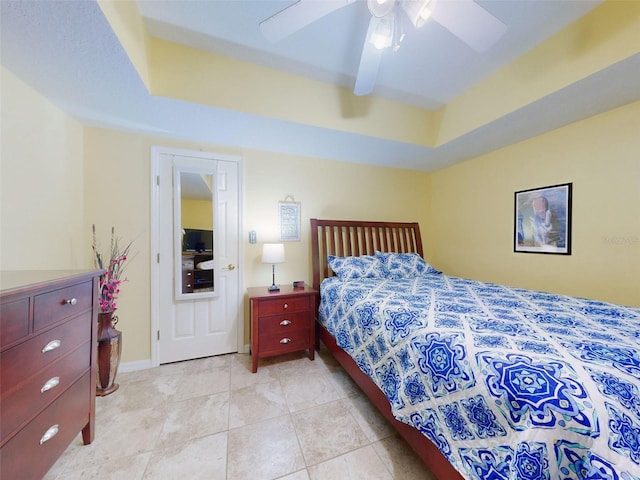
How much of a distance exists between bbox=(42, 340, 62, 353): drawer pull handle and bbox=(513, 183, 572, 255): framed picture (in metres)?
3.63

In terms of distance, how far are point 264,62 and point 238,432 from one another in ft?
9.00

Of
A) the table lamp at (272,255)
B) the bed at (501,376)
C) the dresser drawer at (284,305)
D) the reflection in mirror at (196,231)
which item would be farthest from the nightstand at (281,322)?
the reflection in mirror at (196,231)

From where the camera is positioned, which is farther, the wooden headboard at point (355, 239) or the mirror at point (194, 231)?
the wooden headboard at point (355, 239)

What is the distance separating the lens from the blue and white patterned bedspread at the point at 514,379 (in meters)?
0.65

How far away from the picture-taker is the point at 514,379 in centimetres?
79

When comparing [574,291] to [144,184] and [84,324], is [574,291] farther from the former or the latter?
[144,184]

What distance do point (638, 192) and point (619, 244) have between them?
399mm

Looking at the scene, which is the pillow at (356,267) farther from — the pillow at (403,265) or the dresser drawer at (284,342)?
the dresser drawer at (284,342)

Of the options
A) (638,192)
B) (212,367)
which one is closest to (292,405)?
(212,367)

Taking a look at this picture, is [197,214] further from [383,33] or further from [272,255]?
[383,33]

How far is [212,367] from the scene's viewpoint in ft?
7.34

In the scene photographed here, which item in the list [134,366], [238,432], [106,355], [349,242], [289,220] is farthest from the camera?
[349,242]

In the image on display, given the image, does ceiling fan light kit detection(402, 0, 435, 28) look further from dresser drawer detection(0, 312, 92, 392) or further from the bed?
dresser drawer detection(0, 312, 92, 392)

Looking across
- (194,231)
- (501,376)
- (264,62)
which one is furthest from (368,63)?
(194,231)
